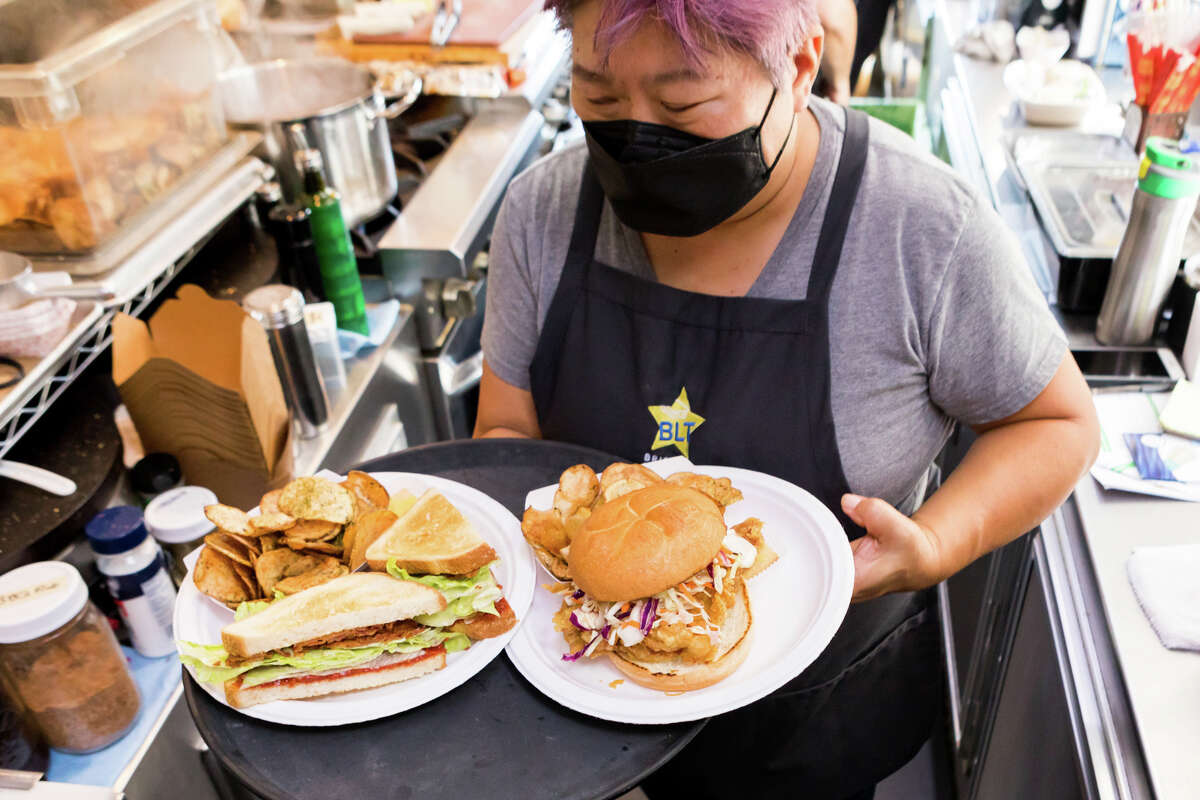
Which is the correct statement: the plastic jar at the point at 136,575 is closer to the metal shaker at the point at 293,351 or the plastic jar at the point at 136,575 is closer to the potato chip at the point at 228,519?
the potato chip at the point at 228,519

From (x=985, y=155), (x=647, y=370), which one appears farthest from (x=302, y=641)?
(x=985, y=155)

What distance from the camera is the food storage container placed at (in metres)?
1.76

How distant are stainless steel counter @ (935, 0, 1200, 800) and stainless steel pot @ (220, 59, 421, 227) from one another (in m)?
1.93

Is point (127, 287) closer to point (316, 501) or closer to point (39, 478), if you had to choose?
point (39, 478)

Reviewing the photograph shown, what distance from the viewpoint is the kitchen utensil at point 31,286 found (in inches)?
66.7

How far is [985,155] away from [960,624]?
1580mm

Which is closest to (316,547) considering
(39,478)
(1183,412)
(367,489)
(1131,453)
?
(367,489)

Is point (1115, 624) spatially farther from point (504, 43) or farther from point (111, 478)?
point (504, 43)

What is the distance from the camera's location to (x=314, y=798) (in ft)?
3.79

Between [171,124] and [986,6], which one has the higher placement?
[171,124]

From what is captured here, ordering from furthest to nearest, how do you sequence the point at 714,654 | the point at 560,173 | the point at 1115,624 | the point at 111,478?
1. the point at 111,478
2. the point at 560,173
3. the point at 1115,624
4. the point at 714,654

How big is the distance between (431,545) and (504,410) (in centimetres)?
49

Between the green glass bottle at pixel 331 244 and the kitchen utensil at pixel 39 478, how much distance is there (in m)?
0.85

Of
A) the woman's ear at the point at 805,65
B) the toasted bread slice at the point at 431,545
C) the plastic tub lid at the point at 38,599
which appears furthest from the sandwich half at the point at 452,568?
the woman's ear at the point at 805,65
